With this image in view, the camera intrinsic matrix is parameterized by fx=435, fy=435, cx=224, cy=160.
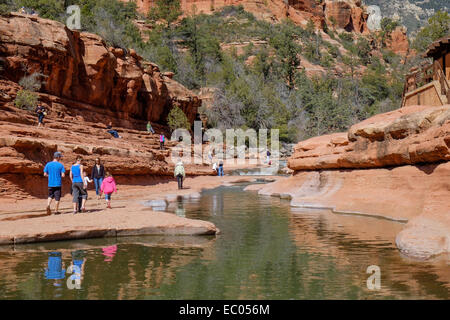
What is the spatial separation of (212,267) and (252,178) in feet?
70.2

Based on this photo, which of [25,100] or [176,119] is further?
[176,119]

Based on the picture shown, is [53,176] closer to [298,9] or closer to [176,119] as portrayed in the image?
[176,119]

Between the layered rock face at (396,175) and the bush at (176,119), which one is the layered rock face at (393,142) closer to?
the layered rock face at (396,175)

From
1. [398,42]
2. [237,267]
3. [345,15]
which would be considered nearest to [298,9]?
[345,15]

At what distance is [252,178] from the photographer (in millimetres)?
27797

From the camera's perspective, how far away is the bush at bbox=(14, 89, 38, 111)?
2394 cm

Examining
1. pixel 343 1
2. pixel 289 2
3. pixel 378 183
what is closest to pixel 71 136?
pixel 378 183

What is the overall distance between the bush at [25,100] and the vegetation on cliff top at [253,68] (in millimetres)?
16301

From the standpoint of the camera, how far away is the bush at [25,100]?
942 inches

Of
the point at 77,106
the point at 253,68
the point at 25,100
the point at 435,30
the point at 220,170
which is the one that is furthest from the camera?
the point at 253,68

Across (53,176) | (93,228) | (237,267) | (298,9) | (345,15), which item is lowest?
(237,267)

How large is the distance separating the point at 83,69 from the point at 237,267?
28748 mm

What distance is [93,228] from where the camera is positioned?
865 centimetres
